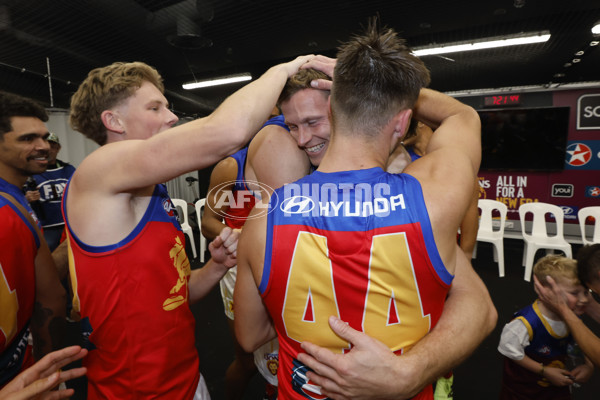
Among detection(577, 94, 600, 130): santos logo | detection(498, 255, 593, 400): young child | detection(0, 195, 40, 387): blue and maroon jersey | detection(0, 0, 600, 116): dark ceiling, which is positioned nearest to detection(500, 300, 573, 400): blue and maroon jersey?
detection(498, 255, 593, 400): young child

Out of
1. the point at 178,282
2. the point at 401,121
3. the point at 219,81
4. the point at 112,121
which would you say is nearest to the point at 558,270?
the point at 401,121

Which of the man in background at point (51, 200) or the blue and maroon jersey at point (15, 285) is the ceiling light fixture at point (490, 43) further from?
the blue and maroon jersey at point (15, 285)

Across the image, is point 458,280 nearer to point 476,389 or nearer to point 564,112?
point 476,389

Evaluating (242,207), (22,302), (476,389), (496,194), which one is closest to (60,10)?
(242,207)

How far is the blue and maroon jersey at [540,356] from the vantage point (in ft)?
5.87

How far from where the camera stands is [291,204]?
89 cm

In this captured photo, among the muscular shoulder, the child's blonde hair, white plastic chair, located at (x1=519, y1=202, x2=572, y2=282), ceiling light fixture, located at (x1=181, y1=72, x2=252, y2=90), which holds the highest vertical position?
ceiling light fixture, located at (x1=181, y1=72, x2=252, y2=90)

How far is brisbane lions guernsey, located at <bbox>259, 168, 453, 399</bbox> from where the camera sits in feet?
2.68

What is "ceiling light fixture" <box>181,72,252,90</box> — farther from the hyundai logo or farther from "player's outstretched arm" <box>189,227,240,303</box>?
the hyundai logo

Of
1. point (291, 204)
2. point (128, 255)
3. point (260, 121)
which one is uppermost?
point (260, 121)

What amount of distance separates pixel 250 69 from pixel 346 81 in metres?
6.32

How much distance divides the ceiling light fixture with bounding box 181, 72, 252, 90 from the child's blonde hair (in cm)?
627

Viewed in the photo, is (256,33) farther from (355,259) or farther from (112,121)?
(355,259)

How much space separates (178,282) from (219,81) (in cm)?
668
